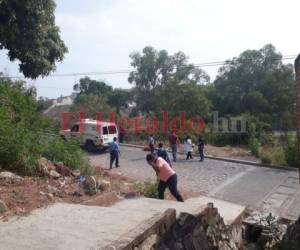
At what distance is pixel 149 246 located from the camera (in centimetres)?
579

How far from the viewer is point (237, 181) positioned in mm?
14906

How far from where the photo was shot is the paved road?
12.0 meters

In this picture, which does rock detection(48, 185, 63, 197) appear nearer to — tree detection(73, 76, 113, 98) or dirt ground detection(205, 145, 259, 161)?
dirt ground detection(205, 145, 259, 161)

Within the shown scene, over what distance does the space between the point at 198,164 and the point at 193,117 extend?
35.4 ft

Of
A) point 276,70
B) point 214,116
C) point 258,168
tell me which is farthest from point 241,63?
point 258,168

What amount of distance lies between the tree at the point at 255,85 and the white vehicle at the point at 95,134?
51.8ft

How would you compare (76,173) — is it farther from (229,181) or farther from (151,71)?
(151,71)

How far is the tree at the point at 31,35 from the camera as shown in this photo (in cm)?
989

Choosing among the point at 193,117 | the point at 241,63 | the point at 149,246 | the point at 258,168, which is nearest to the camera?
the point at 149,246

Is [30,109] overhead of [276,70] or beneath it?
beneath

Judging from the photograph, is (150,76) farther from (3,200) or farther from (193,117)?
(3,200)

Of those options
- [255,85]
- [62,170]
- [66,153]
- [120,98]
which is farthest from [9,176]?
[120,98]

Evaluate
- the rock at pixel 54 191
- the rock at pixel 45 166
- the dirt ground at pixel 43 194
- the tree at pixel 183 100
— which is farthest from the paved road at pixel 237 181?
the tree at pixel 183 100

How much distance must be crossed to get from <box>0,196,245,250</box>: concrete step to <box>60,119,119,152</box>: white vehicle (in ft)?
43.7
